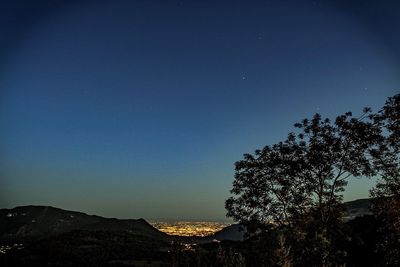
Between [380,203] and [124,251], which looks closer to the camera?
[380,203]

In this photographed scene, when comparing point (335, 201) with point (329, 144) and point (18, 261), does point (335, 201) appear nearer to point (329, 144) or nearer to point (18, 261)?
point (329, 144)

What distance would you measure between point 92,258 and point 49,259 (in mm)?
16311

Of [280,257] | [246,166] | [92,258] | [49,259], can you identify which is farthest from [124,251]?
[280,257]

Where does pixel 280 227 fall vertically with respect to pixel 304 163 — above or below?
below

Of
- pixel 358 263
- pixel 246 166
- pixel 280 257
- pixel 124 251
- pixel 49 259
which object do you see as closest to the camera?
pixel 280 257

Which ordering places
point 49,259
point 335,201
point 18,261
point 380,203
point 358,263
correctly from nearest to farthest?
point 380,203
point 335,201
point 358,263
point 18,261
point 49,259

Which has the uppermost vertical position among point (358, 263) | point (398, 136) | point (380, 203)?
point (398, 136)

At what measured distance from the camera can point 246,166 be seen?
101 feet

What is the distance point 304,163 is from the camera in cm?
2897

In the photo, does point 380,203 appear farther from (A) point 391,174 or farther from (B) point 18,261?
(B) point 18,261

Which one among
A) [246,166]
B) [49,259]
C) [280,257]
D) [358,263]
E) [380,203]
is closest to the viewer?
[280,257]

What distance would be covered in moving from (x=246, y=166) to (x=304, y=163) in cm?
422

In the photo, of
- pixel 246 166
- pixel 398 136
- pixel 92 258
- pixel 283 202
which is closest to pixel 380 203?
pixel 398 136

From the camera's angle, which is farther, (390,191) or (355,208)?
(355,208)
